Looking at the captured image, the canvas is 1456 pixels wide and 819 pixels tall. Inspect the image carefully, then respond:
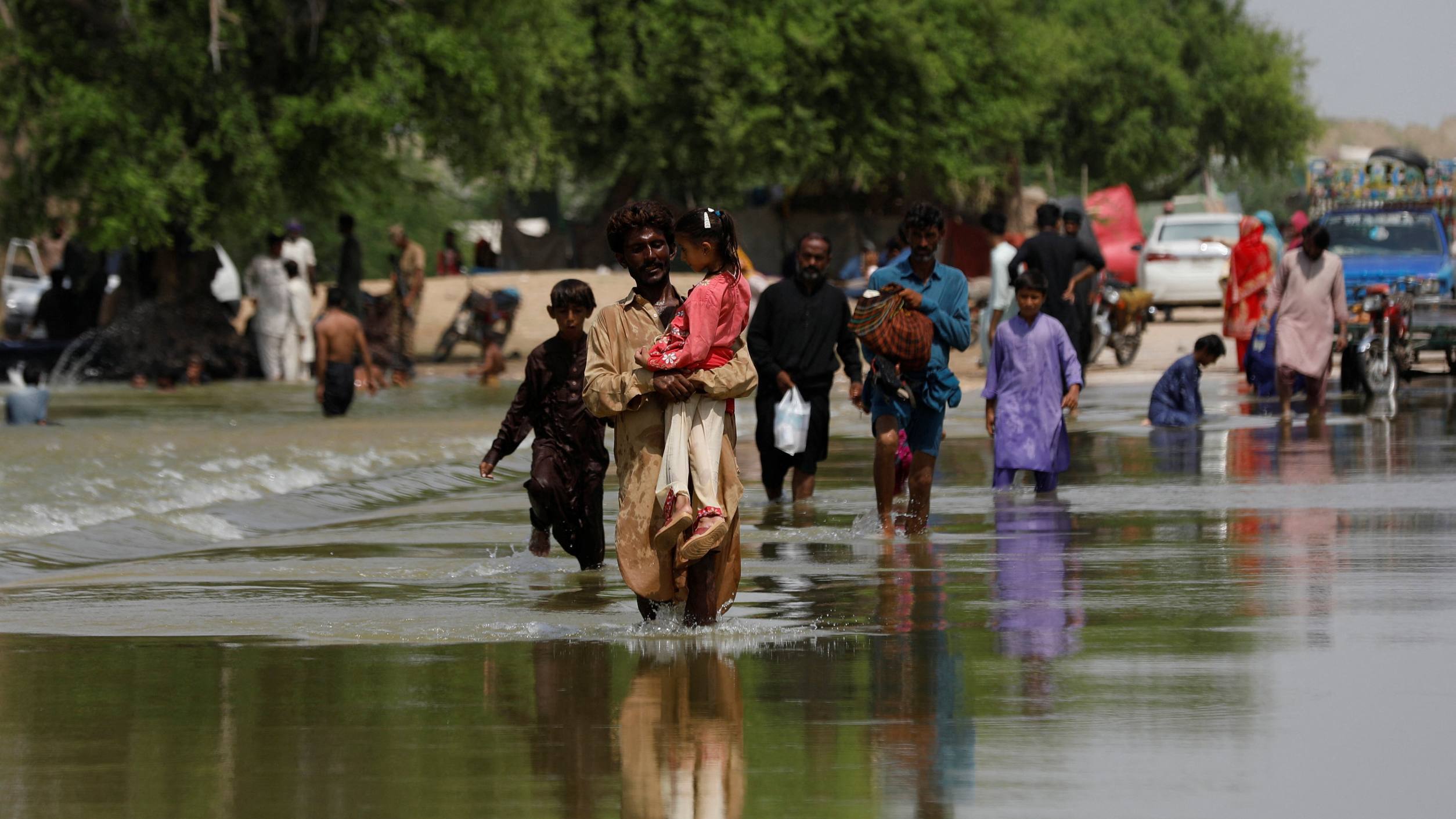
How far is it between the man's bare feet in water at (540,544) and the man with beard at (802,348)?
106 inches

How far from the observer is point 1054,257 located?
1852 cm

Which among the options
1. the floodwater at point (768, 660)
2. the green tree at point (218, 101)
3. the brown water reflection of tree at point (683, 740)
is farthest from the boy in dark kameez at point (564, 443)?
the green tree at point (218, 101)

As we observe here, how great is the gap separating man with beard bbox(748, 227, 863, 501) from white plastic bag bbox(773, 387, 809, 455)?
0.25 feet

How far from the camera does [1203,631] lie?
8352 mm

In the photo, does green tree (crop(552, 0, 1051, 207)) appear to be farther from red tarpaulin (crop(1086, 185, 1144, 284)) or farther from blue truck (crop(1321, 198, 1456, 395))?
blue truck (crop(1321, 198, 1456, 395))

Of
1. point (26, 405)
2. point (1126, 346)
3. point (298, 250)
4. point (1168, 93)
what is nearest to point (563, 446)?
point (26, 405)

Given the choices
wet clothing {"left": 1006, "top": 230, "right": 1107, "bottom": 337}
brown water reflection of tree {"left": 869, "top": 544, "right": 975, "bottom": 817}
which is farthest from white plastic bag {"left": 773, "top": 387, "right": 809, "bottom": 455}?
wet clothing {"left": 1006, "top": 230, "right": 1107, "bottom": 337}

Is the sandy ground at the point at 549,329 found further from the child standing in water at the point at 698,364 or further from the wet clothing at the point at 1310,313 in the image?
the child standing in water at the point at 698,364

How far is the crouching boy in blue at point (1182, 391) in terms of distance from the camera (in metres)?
19.3

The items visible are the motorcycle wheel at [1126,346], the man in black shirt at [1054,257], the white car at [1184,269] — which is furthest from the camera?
the white car at [1184,269]

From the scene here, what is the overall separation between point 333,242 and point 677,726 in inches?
1693

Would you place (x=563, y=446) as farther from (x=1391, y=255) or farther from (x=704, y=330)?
(x=1391, y=255)

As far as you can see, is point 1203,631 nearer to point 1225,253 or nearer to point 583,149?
point 1225,253

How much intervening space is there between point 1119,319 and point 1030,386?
15.3 m
